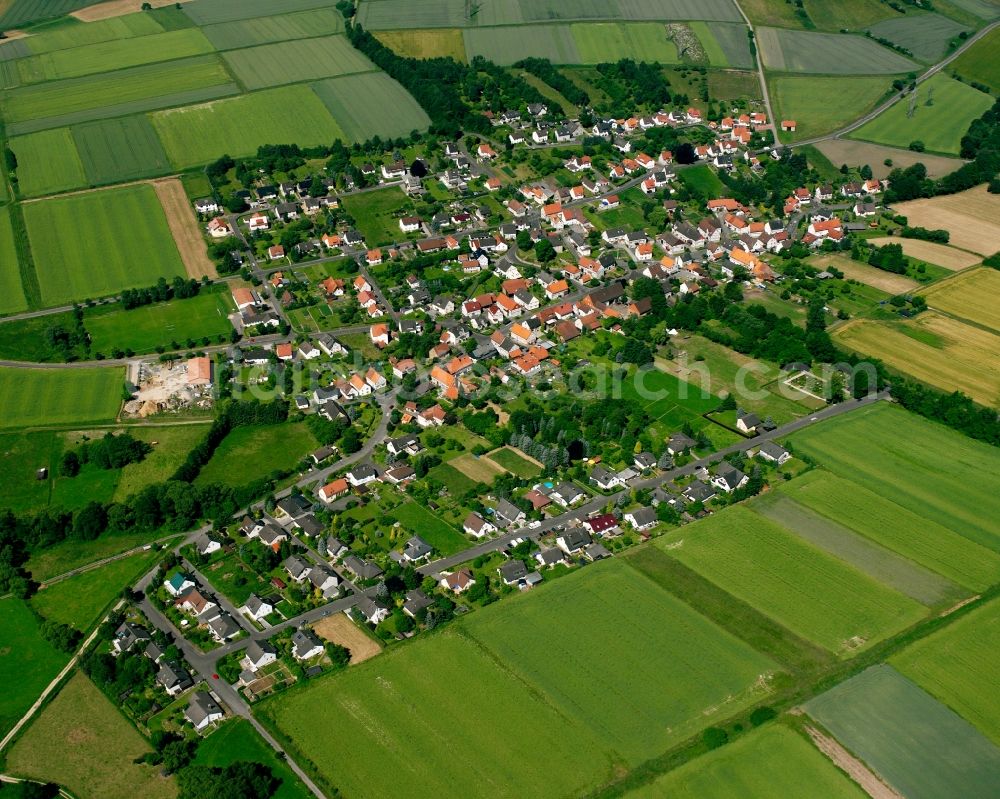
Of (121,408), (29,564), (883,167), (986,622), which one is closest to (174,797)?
(29,564)

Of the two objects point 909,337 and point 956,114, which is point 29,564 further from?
point 956,114

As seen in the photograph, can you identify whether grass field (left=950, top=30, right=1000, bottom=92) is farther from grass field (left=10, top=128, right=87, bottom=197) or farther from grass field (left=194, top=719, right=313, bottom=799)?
grass field (left=194, top=719, right=313, bottom=799)

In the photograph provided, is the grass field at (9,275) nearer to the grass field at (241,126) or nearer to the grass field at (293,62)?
the grass field at (241,126)

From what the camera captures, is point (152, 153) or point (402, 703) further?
point (152, 153)

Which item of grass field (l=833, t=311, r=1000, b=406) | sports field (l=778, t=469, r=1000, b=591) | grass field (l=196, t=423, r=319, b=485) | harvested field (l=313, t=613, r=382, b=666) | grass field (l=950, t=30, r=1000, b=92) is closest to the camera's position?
harvested field (l=313, t=613, r=382, b=666)

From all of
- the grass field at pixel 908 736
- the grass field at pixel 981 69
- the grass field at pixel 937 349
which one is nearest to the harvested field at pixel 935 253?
the grass field at pixel 937 349

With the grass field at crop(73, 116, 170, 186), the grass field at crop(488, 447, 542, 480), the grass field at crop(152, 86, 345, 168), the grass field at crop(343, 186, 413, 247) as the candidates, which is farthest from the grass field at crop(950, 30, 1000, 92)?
A: the grass field at crop(73, 116, 170, 186)
